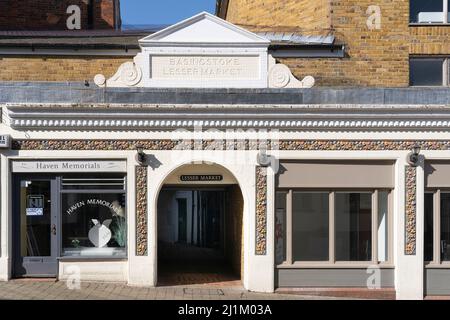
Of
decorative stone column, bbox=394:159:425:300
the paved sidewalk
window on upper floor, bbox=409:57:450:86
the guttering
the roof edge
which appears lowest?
the paved sidewalk

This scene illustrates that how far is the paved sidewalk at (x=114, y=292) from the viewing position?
31.1ft

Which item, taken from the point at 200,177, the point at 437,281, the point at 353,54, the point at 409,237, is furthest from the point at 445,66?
the point at 200,177

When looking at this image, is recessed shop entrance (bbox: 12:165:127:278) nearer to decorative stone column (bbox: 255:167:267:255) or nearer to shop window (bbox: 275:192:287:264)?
decorative stone column (bbox: 255:167:267:255)

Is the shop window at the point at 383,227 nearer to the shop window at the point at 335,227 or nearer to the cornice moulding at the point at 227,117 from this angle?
the shop window at the point at 335,227

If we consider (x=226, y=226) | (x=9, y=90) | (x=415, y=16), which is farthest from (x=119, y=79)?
(x=415, y=16)

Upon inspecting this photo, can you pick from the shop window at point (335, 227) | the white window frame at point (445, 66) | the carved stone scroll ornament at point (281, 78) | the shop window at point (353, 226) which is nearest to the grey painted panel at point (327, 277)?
the shop window at point (335, 227)

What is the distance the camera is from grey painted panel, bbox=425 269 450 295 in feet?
35.3

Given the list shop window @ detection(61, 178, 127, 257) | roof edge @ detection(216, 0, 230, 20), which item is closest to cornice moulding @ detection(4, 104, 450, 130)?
→ shop window @ detection(61, 178, 127, 257)

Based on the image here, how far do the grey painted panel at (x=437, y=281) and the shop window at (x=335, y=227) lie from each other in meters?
0.88

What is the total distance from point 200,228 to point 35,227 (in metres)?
7.90

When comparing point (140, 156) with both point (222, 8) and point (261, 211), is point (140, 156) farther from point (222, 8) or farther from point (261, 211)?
point (222, 8)

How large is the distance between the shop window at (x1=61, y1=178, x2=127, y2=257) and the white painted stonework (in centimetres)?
215

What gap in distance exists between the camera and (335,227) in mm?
11000

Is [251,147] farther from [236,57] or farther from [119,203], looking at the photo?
[119,203]
